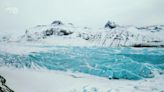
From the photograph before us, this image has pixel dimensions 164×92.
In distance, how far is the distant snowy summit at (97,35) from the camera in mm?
35500

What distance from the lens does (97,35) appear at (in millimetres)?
42812

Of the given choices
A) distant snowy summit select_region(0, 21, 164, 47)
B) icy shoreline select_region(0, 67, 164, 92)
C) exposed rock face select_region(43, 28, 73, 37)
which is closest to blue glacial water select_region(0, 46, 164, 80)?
icy shoreline select_region(0, 67, 164, 92)

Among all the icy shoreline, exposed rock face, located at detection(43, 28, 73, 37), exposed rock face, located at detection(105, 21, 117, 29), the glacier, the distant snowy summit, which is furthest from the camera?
exposed rock face, located at detection(43, 28, 73, 37)

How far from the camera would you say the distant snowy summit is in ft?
116

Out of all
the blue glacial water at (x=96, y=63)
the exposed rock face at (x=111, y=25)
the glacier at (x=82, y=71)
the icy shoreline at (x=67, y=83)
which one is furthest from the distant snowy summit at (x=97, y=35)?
the icy shoreline at (x=67, y=83)

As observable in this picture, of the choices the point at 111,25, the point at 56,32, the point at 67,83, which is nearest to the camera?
the point at 67,83

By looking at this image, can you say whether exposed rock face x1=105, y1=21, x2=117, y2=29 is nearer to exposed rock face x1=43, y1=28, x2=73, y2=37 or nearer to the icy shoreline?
exposed rock face x1=43, y1=28, x2=73, y2=37

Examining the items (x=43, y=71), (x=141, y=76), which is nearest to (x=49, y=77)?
(x=43, y=71)

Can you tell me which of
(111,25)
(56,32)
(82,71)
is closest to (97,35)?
(111,25)

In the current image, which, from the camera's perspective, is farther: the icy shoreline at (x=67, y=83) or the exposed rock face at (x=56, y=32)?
the exposed rock face at (x=56, y=32)

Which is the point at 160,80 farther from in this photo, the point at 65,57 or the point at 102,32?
the point at 102,32

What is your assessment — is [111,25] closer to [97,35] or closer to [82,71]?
[97,35]

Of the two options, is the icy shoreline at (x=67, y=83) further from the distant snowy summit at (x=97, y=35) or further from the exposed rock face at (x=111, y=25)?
the exposed rock face at (x=111, y=25)

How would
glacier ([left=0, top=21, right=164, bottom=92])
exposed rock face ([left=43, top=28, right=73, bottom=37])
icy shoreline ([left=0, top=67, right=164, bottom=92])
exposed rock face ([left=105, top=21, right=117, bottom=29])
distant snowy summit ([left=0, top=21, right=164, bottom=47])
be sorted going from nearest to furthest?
1. icy shoreline ([left=0, top=67, right=164, bottom=92])
2. glacier ([left=0, top=21, right=164, bottom=92])
3. distant snowy summit ([left=0, top=21, right=164, bottom=47])
4. exposed rock face ([left=105, top=21, right=117, bottom=29])
5. exposed rock face ([left=43, top=28, right=73, bottom=37])
